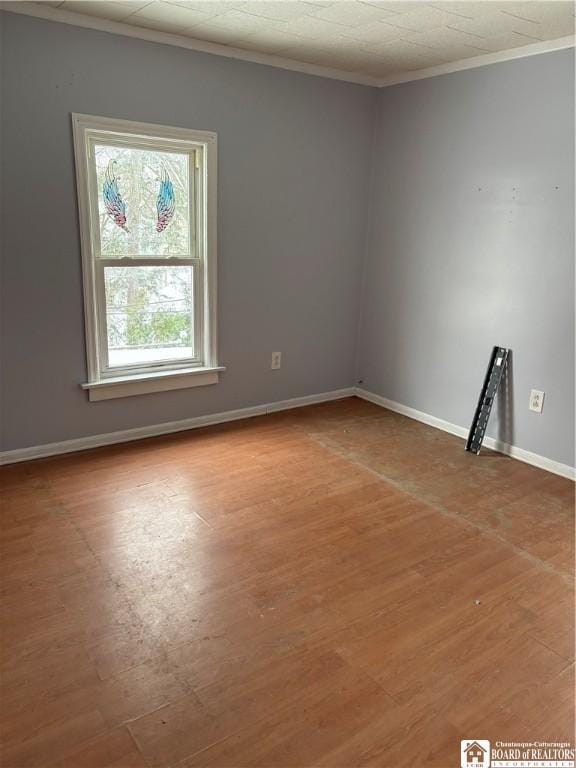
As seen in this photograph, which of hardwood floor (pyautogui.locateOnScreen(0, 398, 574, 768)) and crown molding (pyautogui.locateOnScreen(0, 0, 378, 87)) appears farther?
crown molding (pyautogui.locateOnScreen(0, 0, 378, 87))

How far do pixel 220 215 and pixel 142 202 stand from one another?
0.48 m

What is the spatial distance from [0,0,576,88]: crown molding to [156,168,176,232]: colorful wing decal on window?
0.68 meters

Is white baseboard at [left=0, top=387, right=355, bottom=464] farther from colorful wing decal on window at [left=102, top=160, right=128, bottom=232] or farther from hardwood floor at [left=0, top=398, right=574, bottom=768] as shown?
colorful wing decal on window at [left=102, top=160, right=128, bottom=232]

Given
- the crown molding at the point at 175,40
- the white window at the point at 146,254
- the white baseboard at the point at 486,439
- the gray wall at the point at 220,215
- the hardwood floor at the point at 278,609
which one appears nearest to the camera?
the hardwood floor at the point at 278,609

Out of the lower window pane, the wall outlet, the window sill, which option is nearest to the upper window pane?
the lower window pane

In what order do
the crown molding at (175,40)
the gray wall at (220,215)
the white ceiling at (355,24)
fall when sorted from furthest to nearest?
the gray wall at (220,215), the crown molding at (175,40), the white ceiling at (355,24)

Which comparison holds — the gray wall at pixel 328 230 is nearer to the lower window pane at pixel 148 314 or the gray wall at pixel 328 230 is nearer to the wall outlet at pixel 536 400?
the wall outlet at pixel 536 400

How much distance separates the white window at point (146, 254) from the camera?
3.09 m

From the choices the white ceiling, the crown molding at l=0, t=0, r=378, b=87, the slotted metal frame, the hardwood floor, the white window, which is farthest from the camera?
the slotted metal frame

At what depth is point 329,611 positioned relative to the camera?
2.10m

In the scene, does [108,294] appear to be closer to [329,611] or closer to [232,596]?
[232,596]

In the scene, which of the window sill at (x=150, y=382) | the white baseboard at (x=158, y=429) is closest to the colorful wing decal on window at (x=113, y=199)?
the window sill at (x=150, y=382)

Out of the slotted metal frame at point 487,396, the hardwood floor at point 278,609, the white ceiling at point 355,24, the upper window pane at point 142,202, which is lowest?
the hardwood floor at point 278,609

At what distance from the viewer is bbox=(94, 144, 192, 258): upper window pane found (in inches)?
123
